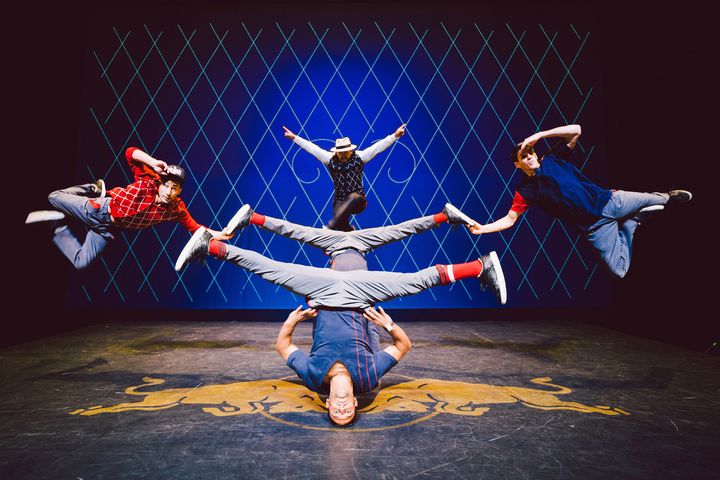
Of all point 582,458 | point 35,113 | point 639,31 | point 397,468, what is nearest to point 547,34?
point 639,31

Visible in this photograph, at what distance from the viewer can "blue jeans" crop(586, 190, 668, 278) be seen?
2.99 meters

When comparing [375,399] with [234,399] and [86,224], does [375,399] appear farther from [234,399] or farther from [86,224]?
[86,224]

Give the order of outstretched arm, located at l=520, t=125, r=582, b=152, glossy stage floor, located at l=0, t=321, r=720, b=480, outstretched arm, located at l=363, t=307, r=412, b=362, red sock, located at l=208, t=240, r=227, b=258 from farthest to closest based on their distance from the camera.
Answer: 1. outstretched arm, located at l=520, t=125, r=582, b=152
2. red sock, located at l=208, t=240, r=227, b=258
3. outstretched arm, located at l=363, t=307, r=412, b=362
4. glossy stage floor, located at l=0, t=321, r=720, b=480

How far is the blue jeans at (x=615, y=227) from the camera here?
2.99m

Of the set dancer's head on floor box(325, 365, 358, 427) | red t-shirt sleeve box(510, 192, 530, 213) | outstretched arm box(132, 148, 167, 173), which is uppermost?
red t-shirt sleeve box(510, 192, 530, 213)

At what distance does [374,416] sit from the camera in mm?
2260

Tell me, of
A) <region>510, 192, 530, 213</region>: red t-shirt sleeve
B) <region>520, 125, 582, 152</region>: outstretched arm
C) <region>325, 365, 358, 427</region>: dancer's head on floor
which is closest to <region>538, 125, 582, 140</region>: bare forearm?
<region>520, 125, 582, 152</region>: outstretched arm

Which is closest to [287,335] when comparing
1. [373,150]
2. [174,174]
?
[174,174]

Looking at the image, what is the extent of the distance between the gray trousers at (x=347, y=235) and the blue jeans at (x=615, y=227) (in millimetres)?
1187

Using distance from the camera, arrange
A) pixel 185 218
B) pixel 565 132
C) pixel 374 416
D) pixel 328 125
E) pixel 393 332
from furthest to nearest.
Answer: pixel 328 125, pixel 185 218, pixel 565 132, pixel 393 332, pixel 374 416

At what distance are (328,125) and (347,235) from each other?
255 centimetres

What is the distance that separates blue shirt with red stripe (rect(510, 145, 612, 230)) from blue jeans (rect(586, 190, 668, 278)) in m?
0.06

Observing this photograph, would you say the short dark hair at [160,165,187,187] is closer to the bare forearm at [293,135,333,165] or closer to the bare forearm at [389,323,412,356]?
the bare forearm at [293,135,333,165]

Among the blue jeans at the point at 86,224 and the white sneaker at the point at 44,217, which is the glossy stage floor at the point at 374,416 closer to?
the blue jeans at the point at 86,224
